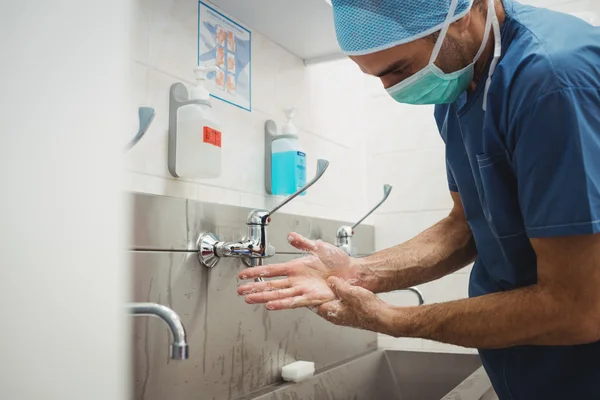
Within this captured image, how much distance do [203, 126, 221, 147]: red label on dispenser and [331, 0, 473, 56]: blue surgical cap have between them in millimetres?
373

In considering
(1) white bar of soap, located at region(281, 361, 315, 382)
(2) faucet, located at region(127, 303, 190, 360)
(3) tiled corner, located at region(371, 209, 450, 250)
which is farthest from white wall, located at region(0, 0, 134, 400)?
(3) tiled corner, located at region(371, 209, 450, 250)

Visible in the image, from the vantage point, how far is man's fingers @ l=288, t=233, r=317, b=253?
110 cm

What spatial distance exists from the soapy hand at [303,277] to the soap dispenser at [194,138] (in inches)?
9.7

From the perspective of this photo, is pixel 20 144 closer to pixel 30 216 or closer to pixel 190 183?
pixel 30 216

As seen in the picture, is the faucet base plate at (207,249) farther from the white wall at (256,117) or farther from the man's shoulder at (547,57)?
the man's shoulder at (547,57)

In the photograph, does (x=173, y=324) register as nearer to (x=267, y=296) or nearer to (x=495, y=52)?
(x=267, y=296)

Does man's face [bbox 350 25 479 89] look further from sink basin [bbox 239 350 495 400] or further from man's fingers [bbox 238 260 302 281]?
sink basin [bbox 239 350 495 400]

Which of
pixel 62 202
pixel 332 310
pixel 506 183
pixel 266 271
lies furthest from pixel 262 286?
pixel 62 202

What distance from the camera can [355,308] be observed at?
938 millimetres

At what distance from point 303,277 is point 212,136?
37 centimetres

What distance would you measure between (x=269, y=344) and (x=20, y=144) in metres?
1.13

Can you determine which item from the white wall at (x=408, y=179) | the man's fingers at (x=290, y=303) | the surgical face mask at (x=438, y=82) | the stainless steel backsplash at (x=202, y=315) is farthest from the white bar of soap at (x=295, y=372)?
the surgical face mask at (x=438, y=82)

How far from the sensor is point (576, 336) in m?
0.80

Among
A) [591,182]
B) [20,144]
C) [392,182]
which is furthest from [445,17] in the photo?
[392,182]
